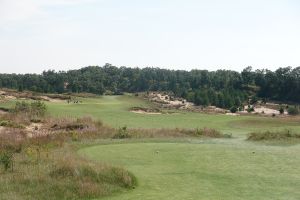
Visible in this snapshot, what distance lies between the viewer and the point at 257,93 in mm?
122000

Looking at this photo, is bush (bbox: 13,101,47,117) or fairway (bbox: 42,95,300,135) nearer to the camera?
fairway (bbox: 42,95,300,135)

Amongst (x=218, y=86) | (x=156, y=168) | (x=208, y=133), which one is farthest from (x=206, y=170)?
(x=218, y=86)

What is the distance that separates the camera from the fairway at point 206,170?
1557 cm

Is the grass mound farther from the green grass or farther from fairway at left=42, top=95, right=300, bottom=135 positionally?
fairway at left=42, top=95, right=300, bottom=135

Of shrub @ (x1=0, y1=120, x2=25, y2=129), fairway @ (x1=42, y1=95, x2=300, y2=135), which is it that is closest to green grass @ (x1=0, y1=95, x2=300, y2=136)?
fairway @ (x1=42, y1=95, x2=300, y2=135)

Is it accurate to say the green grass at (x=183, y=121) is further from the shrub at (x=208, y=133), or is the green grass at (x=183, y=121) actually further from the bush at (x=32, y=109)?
the shrub at (x=208, y=133)

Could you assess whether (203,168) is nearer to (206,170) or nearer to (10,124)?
(206,170)

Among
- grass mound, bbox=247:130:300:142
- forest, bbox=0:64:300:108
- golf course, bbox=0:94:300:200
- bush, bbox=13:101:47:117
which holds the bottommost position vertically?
golf course, bbox=0:94:300:200

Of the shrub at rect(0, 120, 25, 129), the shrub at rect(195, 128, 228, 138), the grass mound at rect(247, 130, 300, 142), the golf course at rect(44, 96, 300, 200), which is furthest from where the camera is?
the shrub at rect(0, 120, 25, 129)

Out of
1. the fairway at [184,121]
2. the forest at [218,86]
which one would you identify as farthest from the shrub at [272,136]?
the forest at [218,86]

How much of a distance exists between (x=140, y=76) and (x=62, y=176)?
164973mm

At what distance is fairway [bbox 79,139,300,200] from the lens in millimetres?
15570

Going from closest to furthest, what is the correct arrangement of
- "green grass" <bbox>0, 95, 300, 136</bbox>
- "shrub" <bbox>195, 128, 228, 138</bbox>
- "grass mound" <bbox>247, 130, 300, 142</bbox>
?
1. "grass mound" <bbox>247, 130, 300, 142</bbox>
2. "shrub" <bbox>195, 128, 228, 138</bbox>
3. "green grass" <bbox>0, 95, 300, 136</bbox>

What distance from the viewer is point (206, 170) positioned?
1948 cm
